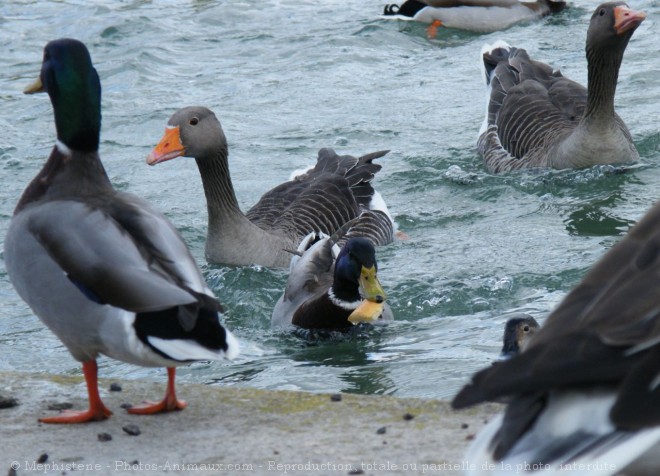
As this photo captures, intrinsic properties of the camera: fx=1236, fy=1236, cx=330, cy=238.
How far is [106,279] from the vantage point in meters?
4.53

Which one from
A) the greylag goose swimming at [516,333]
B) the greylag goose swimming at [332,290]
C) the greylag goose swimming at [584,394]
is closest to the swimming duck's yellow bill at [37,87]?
the greylag goose swimming at [332,290]

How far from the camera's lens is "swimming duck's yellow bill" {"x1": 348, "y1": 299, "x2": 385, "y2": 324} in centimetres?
746

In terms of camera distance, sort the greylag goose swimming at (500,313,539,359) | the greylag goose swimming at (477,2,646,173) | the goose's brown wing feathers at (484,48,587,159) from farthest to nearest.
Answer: the goose's brown wing feathers at (484,48,587,159) < the greylag goose swimming at (477,2,646,173) < the greylag goose swimming at (500,313,539,359)

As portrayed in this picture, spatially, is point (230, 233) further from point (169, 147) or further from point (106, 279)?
point (106, 279)

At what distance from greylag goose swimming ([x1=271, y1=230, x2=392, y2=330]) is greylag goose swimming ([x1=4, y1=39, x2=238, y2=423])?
2710 millimetres

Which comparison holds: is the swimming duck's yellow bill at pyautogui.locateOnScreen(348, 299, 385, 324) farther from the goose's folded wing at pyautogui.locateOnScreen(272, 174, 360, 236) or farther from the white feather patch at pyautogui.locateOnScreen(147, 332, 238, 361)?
the white feather patch at pyautogui.locateOnScreen(147, 332, 238, 361)

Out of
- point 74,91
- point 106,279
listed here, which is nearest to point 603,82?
point 74,91

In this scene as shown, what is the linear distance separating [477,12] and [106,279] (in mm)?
14550

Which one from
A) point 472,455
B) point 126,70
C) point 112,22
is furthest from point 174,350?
point 112,22

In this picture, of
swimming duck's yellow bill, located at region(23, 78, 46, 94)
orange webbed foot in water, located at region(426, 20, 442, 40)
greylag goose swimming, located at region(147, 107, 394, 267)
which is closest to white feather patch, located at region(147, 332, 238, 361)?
swimming duck's yellow bill, located at region(23, 78, 46, 94)

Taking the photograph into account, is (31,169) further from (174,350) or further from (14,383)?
(174,350)

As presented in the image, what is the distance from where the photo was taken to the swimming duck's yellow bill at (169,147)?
9.52 metres

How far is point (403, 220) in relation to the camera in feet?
A: 38.0

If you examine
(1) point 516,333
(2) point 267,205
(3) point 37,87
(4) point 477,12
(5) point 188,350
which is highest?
(3) point 37,87
